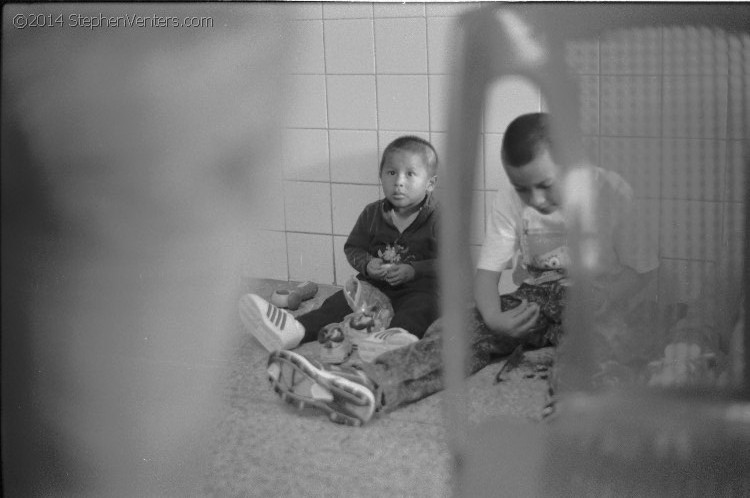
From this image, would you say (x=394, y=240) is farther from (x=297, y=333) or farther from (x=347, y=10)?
(x=347, y=10)

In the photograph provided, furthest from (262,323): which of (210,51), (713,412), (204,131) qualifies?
(713,412)

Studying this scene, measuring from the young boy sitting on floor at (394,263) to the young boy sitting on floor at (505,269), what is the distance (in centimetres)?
8

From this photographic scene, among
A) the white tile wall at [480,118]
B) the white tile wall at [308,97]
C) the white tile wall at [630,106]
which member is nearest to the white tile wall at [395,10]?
the white tile wall at [480,118]

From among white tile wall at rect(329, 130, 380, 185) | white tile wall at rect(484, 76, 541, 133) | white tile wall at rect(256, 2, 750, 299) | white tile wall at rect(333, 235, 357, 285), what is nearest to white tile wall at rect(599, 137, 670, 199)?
white tile wall at rect(256, 2, 750, 299)

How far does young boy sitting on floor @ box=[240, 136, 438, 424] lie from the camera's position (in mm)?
1433

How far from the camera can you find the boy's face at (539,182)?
3.28ft

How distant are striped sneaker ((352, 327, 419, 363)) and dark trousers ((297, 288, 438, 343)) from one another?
32 mm

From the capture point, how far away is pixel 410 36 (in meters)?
1.34

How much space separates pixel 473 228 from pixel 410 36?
47 centimetres

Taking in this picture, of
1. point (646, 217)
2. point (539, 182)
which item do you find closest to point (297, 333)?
point (539, 182)

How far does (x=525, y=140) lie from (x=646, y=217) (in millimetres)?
180

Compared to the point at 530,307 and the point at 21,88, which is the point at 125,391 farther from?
the point at 530,307

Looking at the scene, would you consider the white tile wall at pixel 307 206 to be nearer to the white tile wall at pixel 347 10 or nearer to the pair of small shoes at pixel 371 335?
the pair of small shoes at pixel 371 335

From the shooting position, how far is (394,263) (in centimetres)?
153
